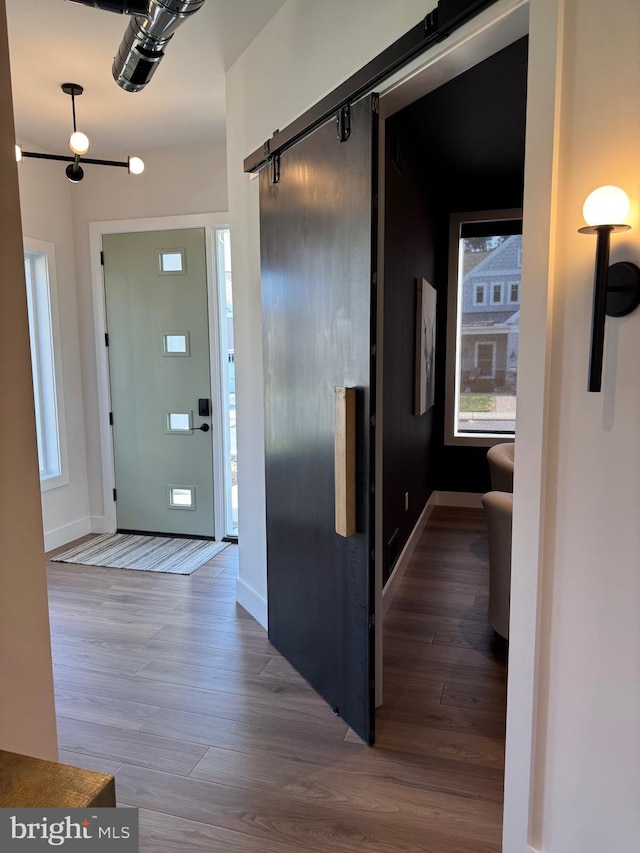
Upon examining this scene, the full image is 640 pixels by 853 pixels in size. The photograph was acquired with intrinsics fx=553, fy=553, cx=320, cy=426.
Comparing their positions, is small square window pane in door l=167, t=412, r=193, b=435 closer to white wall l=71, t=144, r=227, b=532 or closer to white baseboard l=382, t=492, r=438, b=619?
white wall l=71, t=144, r=227, b=532

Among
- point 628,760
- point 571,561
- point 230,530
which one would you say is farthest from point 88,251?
point 628,760

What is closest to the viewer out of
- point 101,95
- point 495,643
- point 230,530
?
point 495,643

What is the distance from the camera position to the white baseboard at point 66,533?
14.2 feet

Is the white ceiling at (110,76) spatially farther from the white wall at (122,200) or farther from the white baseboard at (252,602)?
the white baseboard at (252,602)

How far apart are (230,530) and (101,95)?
10.1 feet

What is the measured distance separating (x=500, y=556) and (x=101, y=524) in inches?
A: 136

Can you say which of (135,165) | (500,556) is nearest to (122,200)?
(135,165)

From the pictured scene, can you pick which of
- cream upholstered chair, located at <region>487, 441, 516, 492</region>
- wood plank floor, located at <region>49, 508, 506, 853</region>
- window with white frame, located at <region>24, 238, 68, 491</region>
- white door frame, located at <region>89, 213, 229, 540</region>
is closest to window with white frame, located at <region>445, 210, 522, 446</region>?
cream upholstered chair, located at <region>487, 441, 516, 492</region>

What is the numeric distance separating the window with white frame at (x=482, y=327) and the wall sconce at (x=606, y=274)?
3828 millimetres

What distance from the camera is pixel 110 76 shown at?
305 centimetres

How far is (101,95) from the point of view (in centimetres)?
328

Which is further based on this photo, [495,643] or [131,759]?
[495,643]

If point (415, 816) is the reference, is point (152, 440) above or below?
above

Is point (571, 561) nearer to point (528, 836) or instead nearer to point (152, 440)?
point (528, 836)
